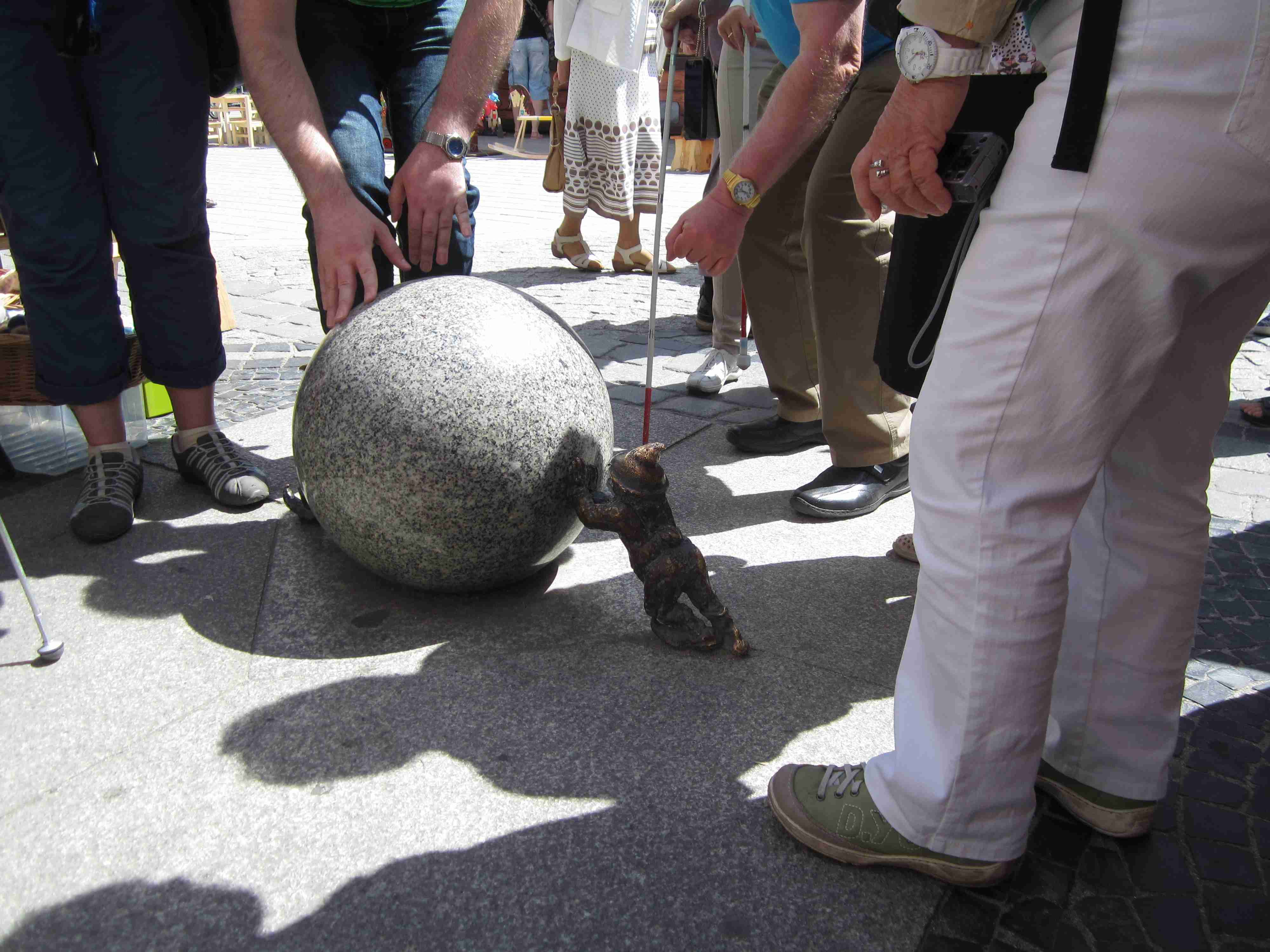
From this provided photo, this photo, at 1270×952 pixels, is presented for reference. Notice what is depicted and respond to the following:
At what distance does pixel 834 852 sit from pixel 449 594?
4.70ft

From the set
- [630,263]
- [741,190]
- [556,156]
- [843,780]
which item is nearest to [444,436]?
[741,190]

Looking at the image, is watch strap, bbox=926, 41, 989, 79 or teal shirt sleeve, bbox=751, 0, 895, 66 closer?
watch strap, bbox=926, 41, 989, 79

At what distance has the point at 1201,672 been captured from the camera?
2604 millimetres

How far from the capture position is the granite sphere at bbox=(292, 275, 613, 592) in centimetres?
256

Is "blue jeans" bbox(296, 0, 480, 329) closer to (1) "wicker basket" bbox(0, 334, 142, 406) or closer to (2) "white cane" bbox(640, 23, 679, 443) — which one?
(2) "white cane" bbox(640, 23, 679, 443)

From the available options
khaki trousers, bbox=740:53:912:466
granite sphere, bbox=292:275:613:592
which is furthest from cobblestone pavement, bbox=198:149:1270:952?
granite sphere, bbox=292:275:613:592

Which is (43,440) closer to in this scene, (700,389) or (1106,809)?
(700,389)

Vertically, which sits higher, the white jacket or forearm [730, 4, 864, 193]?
the white jacket

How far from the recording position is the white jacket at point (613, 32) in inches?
273

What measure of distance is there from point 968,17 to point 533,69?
21.0 metres

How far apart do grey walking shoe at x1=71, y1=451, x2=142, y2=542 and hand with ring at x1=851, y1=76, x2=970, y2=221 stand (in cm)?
272

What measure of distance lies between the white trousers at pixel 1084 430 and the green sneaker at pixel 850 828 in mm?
59

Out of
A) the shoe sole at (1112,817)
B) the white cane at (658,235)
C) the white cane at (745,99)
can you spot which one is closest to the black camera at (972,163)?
the shoe sole at (1112,817)

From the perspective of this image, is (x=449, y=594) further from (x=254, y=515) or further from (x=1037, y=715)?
(x=1037, y=715)
